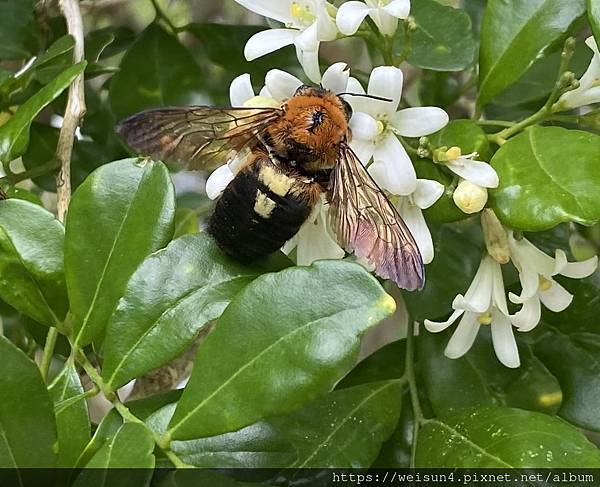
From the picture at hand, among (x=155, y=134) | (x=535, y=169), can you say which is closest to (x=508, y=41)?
(x=535, y=169)

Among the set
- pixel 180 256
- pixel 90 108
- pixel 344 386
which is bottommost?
pixel 344 386

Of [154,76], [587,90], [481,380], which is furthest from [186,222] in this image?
[587,90]

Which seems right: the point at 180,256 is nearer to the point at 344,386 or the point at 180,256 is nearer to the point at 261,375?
the point at 261,375

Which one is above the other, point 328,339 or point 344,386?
point 328,339

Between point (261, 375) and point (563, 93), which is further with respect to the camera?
point (563, 93)

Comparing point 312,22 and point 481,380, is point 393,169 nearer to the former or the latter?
point 312,22

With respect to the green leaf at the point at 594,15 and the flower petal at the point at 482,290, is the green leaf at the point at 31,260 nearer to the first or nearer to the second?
the flower petal at the point at 482,290
